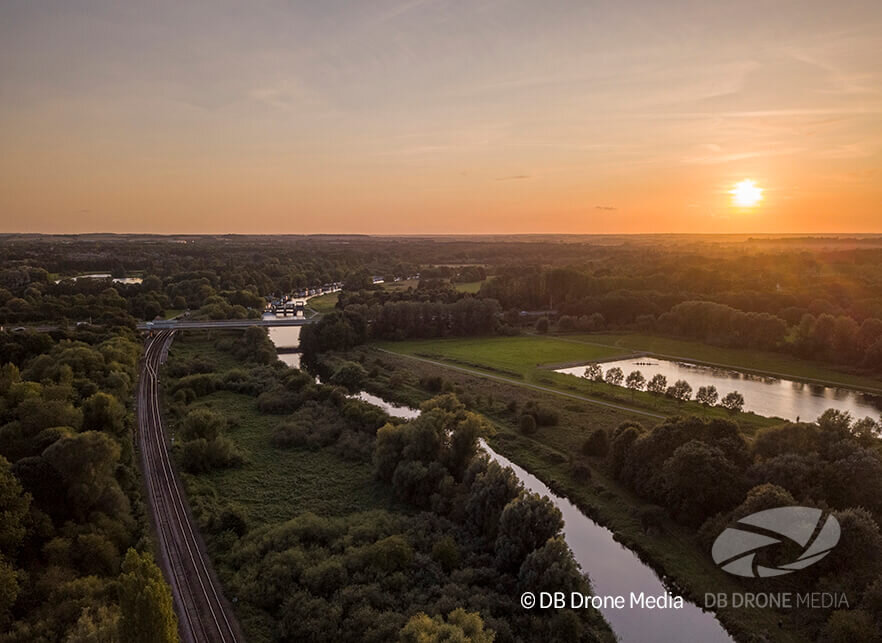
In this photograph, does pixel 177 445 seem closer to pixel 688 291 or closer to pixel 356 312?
pixel 356 312

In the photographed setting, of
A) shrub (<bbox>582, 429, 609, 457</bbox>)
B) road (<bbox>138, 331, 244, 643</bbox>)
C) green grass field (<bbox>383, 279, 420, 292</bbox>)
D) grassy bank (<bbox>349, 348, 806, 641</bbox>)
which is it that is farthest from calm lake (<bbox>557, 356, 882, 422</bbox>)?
green grass field (<bbox>383, 279, 420, 292</bbox>)

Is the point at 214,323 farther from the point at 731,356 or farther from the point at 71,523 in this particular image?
the point at 731,356

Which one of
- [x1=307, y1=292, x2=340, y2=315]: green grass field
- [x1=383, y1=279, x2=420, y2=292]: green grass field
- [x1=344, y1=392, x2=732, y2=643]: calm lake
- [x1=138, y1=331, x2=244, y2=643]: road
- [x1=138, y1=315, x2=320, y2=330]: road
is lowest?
[x1=344, y1=392, x2=732, y2=643]: calm lake

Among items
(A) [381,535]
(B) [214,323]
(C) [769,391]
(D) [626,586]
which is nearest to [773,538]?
(D) [626,586]

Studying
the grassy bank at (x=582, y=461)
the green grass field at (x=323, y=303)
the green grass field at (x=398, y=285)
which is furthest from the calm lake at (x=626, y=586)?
the green grass field at (x=398, y=285)

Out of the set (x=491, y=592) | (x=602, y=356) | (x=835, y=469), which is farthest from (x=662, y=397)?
(x=491, y=592)

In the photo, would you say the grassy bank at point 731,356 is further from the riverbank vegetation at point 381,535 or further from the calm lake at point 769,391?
the riverbank vegetation at point 381,535

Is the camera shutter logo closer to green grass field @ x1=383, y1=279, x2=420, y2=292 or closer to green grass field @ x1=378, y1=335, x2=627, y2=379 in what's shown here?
green grass field @ x1=378, y1=335, x2=627, y2=379

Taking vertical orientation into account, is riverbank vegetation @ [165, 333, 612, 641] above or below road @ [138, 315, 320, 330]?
below
